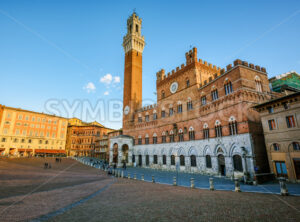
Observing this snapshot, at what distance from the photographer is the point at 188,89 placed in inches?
1034

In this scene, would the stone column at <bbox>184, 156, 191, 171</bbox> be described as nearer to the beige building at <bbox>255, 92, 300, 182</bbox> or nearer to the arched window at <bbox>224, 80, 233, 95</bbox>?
the beige building at <bbox>255, 92, 300, 182</bbox>

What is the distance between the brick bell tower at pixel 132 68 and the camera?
39.9 meters

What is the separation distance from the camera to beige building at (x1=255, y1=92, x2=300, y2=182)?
1368 centimetres

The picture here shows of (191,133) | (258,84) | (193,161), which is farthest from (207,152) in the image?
(258,84)

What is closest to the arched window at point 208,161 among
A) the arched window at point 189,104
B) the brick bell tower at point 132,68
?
the arched window at point 189,104

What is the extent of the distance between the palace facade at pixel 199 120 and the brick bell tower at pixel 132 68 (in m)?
0.26

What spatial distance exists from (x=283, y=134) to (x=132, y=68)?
34.4 metres

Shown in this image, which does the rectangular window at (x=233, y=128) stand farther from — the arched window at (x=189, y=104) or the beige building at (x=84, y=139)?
the beige building at (x=84, y=139)

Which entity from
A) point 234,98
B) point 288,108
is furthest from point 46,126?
point 288,108

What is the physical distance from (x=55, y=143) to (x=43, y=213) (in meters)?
55.2

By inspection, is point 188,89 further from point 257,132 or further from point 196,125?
point 257,132

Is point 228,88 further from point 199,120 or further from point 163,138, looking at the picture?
point 163,138

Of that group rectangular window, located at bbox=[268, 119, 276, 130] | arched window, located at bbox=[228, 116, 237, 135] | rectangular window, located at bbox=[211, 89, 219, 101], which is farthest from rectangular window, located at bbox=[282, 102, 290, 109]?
rectangular window, located at bbox=[211, 89, 219, 101]

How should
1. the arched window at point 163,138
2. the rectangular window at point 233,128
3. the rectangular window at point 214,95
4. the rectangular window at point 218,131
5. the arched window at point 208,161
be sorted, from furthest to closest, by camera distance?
1. the arched window at point 163,138
2. the arched window at point 208,161
3. the rectangular window at point 214,95
4. the rectangular window at point 218,131
5. the rectangular window at point 233,128
